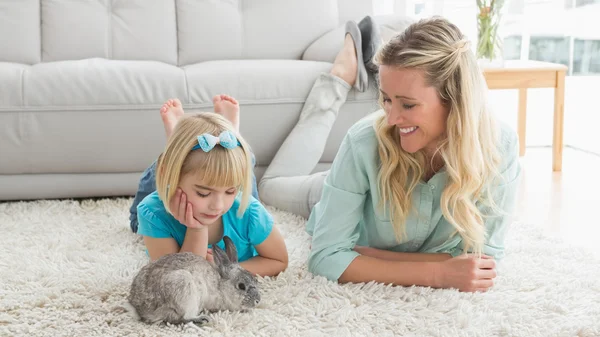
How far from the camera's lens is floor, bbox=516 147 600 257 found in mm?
2057

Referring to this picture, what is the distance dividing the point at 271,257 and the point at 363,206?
0.24 metres

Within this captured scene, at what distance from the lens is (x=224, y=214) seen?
1.57 m

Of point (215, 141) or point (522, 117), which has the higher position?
point (215, 141)

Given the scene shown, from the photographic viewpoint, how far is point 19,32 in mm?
2812

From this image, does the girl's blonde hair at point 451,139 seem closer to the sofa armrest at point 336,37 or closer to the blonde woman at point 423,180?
the blonde woman at point 423,180

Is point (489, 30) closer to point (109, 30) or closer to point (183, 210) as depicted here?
point (109, 30)

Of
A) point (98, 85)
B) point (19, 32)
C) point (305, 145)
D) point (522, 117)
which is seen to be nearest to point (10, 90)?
point (98, 85)

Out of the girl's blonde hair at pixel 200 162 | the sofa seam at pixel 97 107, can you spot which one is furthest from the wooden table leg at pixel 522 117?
the girl's blonde hair at pixel 200 162

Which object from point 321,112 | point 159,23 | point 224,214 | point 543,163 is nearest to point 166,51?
point 159,23

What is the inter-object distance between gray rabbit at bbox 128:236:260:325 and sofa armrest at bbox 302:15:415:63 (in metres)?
1.52

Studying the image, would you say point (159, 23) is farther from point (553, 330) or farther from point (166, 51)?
point (553, 330)

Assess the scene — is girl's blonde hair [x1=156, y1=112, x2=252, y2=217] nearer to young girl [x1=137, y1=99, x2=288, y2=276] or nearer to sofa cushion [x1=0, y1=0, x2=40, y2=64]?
young girl [x1=137, y1=99, x2=288, y2=276]

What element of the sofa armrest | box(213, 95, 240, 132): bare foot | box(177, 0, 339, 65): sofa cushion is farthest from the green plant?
box(213, 95, 240, 132): bare foot

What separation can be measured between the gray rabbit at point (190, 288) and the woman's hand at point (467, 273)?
415mm
